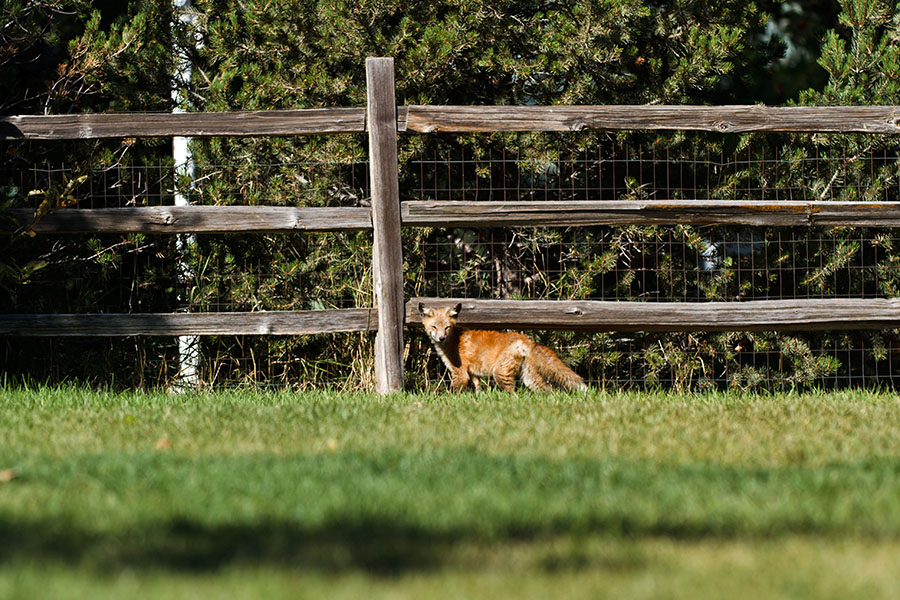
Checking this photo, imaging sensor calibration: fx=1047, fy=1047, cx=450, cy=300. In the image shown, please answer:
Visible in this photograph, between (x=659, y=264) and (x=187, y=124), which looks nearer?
(x=187, y=124)

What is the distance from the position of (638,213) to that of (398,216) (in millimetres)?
1623

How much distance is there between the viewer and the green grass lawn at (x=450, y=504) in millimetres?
2721

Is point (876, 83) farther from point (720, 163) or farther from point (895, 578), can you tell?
point (895, 578)

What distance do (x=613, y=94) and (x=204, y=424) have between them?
4.65m

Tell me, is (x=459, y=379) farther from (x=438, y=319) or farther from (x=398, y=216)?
(x=398, y=216)

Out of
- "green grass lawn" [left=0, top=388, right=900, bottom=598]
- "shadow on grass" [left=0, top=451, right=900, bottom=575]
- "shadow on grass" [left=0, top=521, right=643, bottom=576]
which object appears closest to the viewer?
"green grass lawn" [left=0, top=388, right=900, bottom=598]

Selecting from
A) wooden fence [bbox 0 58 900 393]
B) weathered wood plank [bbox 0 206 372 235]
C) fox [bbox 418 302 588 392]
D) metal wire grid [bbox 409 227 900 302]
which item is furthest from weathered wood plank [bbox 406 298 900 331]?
metal wire grid [bbox 409 227 900 302]

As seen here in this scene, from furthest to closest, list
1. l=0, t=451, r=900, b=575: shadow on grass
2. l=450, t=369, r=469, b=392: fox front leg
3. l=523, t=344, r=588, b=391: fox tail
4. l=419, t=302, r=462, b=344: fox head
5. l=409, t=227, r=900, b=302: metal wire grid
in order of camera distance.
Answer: l=409, t=227, r=900, b=302: metal wire grid → l=450, t=369, r=469, b=392: fox front leg → l=523, t=344, r=588, b=391: fox tail → l=419, t=302, r=462, b=344: fox head → l=0, t=451, r=900, b=575: shadow on grass

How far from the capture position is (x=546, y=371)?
7602 millimetres

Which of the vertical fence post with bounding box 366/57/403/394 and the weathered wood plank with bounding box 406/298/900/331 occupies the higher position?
the vertical fence post with bounding box 366/57/403/394

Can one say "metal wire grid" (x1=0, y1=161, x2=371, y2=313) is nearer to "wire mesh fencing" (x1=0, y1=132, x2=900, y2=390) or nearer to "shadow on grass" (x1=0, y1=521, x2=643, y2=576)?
"wire mesh fencing" (x1=0, y1=132, x2=900, y2=390)

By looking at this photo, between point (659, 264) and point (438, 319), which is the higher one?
point (659, 264)

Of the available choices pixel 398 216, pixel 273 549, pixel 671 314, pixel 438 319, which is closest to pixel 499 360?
pixel 438 319

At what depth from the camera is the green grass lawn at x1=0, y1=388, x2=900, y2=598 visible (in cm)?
272
